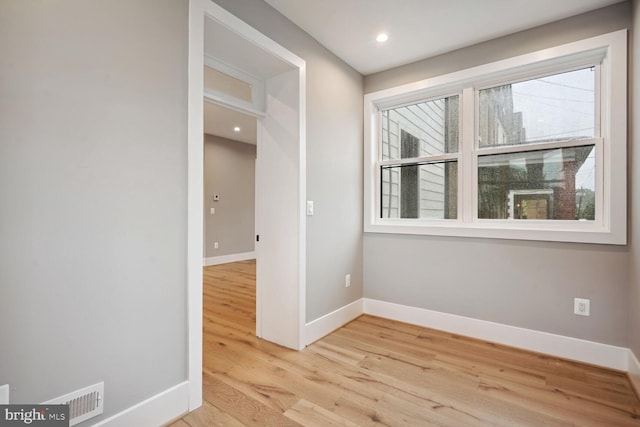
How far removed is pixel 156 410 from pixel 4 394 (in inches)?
25.3

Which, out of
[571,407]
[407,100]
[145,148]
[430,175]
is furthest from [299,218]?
[571,407]

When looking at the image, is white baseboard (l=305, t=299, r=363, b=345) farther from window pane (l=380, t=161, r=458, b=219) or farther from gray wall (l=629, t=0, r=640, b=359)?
gray wall (l=629, t=0, r=640, b=359)

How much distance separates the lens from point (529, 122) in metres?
2.57

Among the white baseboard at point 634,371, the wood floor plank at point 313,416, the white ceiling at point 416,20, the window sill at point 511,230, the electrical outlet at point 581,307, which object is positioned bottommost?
the wood floor plank at point 313,416

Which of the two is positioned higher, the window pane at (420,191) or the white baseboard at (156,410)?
the window pane at (420,191)

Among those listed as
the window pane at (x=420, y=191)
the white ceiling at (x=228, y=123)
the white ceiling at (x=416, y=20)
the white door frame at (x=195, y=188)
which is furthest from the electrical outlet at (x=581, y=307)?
the white ceiling at (x=228, y=123)

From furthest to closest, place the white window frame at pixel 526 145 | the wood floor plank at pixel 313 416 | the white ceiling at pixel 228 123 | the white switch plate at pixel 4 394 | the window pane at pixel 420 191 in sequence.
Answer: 1. the white ceiling at pixel 228 123
2. the window pane at pixel 420 191
3. the white window frame at pixel 526 145
4. the wood floor plank at pixel 313 416
5. the white switch plate at pixel 4 394

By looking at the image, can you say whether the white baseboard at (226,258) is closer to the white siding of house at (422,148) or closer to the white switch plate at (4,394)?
the white siding of house at (422,148)

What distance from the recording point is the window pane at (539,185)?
7.67 feet

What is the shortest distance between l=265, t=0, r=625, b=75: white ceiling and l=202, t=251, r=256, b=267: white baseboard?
4780 mm

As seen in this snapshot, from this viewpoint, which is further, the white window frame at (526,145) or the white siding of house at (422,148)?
the white siding of house at (422,148)

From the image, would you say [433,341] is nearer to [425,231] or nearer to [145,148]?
[425,231]

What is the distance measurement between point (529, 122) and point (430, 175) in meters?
0.91

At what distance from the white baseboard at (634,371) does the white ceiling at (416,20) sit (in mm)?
2476
